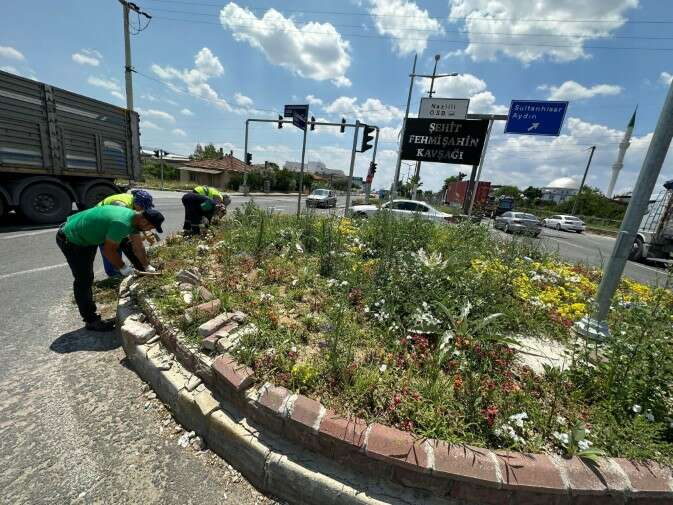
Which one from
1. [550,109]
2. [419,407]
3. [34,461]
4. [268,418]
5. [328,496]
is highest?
[550,109]

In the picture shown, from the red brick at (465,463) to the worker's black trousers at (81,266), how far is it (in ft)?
11.4

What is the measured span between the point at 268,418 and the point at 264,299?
1335mm

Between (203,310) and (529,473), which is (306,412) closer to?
(529,473)

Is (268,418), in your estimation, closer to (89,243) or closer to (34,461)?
(34,461)

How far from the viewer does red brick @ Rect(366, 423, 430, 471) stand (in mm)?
1434

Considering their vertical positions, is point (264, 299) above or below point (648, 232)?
below

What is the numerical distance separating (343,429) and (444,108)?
28.6 ft

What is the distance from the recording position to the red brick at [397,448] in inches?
56.4

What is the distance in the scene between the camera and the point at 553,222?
84.8ft

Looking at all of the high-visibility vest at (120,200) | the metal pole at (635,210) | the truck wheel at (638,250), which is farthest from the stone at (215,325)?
the truck wheel at (638,250)

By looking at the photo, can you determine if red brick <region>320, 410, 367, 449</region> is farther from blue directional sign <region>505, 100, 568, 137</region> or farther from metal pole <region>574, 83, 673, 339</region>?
blue directional sign <region>505, 100, 568, 137</region>

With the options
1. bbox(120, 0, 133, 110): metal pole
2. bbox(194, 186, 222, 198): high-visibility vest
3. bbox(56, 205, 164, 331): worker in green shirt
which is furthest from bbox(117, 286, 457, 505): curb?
bbox(120, 0, 133, 110): metal pole

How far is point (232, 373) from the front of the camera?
1.90 m

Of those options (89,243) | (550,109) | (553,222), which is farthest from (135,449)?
(553,222)
